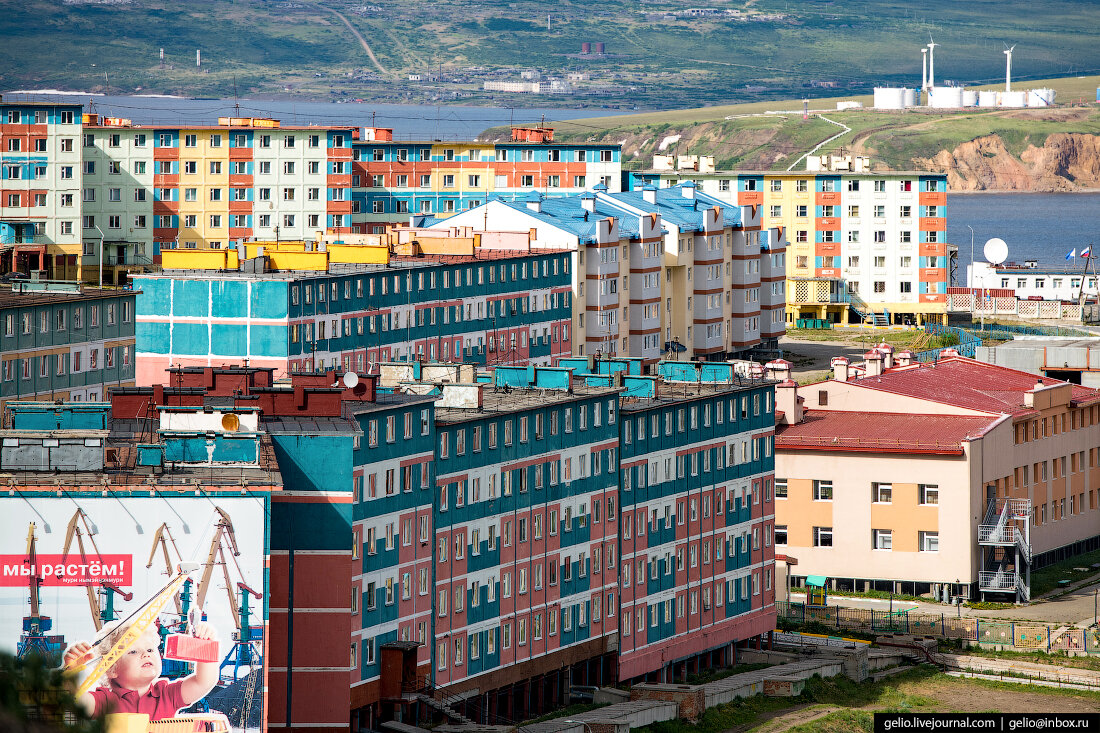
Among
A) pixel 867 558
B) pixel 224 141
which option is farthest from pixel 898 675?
pixel 224 141

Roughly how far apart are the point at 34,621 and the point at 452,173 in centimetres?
13160

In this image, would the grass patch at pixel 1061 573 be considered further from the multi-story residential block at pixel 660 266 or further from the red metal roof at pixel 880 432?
the multi-story residential block at pixel 660 266

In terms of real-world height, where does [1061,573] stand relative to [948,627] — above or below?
above

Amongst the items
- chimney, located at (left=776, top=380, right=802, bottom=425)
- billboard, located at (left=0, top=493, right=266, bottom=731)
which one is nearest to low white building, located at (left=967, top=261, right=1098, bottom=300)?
chimney, located at (left=776, top=380, right=802, bottom=425)

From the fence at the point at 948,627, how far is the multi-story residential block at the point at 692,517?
5.81 meters

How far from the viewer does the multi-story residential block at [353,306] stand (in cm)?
9894

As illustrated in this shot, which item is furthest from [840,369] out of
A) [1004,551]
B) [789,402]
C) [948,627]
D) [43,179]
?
[43,179]

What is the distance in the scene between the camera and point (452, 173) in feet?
591

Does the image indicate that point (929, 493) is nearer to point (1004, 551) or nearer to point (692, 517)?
point (1004, 551)

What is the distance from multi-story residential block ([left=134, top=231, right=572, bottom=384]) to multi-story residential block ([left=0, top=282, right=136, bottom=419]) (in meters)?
1.21

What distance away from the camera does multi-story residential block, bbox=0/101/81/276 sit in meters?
153

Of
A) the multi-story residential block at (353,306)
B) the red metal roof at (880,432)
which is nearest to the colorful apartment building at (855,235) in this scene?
the multi-story residential block at (353,306)

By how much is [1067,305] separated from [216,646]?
145329 mm

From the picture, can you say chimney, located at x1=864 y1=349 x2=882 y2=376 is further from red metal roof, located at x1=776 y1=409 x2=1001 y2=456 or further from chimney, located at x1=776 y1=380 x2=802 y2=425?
chimney, located at x1=776 y1=380 x2=802 y2=425
